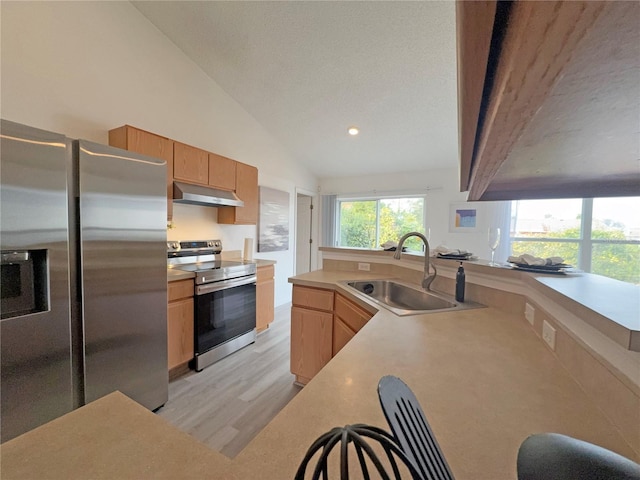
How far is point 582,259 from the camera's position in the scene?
12.2 ft

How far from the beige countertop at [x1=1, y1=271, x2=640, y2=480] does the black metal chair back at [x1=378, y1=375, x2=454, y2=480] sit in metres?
0.20

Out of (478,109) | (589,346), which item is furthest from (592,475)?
(478,109)

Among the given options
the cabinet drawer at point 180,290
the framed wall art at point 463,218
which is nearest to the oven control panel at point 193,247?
the cabinet drawer at point 180,290

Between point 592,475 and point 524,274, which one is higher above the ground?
point 524,274

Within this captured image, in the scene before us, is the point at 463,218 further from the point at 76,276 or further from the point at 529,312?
the point at 76,276

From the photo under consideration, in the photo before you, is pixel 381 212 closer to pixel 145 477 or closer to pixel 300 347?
pixel 300 347

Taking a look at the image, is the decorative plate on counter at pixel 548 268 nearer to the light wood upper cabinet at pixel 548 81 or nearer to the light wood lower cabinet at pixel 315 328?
the light wood upper cabinet at pixel 548 81

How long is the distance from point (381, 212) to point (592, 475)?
15.5ft

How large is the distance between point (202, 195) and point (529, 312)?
2.63m

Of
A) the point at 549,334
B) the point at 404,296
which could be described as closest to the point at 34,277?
the point at 404,296

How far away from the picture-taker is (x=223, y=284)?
2.56m

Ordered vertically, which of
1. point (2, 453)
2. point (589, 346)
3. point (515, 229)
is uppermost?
point (515, 229)

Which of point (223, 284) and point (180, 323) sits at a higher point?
point (223, 284)

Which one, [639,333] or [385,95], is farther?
[385,95]
